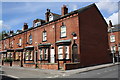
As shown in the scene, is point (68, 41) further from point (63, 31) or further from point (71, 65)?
point (71, 65)

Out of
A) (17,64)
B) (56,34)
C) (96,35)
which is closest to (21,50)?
(17,64)

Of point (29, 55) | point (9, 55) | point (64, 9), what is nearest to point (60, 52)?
point (64, 9)

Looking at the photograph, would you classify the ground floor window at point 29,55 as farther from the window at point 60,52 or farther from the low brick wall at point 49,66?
the window at point 60,52

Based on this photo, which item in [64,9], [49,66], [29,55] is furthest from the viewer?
[29,55]

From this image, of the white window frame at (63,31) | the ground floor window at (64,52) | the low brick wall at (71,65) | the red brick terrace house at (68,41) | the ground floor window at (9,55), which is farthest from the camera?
the ground floor window at (9,55)

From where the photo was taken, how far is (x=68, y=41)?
20.5 m

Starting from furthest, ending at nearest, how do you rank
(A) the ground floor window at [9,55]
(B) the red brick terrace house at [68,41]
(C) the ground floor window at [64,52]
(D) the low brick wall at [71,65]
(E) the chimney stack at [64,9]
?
1. (A) the ground floor window at [9,55]
2. (E) the chimney stack at [64,9]
3. (C) the ground floor window at [64,52]
4. (B) the red brick terrace house at [68,41]
5. (D) the low brick wall at [71,65]

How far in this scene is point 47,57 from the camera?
23.8 meters

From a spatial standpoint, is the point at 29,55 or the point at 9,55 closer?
the point at 29,55

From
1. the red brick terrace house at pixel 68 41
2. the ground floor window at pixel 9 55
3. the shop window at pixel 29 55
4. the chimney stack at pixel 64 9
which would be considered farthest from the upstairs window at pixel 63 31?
the ground floor window at pixel 9 55

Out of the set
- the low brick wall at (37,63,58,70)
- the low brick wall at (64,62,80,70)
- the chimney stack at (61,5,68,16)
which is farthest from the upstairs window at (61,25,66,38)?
the low brick wall at (64,62,80,70)

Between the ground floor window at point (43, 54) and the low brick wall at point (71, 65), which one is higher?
the ground floor window at point (43, 54)

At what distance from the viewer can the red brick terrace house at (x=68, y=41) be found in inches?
785

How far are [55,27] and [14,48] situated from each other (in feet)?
53.2
